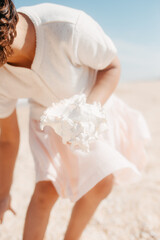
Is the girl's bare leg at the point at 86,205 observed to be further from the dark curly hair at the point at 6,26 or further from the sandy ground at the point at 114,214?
the dark curly hair at the point at 6,26

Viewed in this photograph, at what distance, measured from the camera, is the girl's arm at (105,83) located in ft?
3.31

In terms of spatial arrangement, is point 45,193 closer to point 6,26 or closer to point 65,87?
point 65,87

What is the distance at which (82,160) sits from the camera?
112 cm

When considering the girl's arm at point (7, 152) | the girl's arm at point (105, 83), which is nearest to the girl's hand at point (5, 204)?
the girl's arm at point (7, 152)

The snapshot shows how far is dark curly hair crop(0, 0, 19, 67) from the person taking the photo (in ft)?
2.65

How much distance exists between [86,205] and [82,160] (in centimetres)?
20

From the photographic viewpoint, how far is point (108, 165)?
3.41 ft

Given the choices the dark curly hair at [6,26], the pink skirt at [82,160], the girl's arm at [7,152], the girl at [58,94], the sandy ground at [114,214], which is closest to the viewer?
the dark curly hair at [6,26]

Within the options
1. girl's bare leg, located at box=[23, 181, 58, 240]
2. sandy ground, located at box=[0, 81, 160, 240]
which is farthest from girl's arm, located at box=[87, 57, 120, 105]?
sandy ground, located at box=[0, 81, 160, 240]

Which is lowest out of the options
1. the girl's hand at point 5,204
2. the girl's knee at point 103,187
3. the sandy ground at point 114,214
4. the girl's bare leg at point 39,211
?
the sandy ground at point 114,214

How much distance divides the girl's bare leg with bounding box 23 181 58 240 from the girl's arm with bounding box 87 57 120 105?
420mm

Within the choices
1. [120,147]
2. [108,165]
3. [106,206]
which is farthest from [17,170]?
[108,165]

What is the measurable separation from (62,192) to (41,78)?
0.47m

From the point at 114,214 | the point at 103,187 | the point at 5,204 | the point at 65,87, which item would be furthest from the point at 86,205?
the point at 114,214
